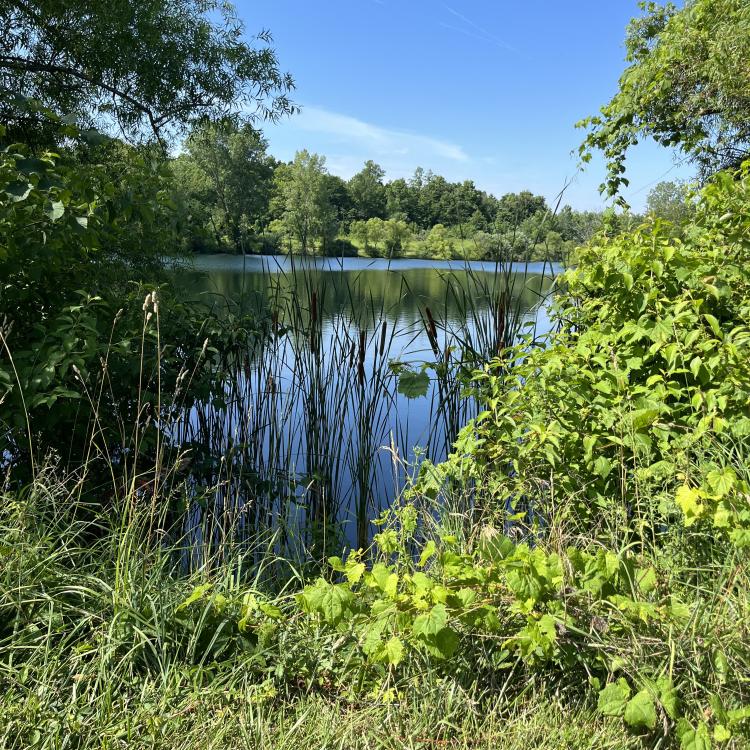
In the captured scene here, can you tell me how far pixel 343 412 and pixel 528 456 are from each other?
44.0 inches

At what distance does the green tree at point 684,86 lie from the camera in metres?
6.51

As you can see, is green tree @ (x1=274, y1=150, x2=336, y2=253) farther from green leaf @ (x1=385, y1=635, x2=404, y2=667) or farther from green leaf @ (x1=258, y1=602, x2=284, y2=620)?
green leaf @ (x1=385, y1=635, x2=404, y2=667)


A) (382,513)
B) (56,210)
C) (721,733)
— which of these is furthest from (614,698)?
(56,210)

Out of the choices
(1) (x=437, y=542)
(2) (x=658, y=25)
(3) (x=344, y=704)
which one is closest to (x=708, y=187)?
(1) (x=437, y=542)

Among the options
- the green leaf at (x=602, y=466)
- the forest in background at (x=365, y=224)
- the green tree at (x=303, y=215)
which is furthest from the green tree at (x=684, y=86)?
the green leaf at (x=602, y=466)

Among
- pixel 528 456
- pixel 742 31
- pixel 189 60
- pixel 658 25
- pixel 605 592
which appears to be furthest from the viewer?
pixel 658 25

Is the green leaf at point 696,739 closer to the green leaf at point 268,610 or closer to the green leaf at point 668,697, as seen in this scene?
the green leaf at point 668,697

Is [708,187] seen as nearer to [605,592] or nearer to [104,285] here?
[605,592]

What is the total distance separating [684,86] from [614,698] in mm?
8676

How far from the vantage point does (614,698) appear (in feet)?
3.86

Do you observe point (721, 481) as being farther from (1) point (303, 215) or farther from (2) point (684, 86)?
(2) point (684, 86)

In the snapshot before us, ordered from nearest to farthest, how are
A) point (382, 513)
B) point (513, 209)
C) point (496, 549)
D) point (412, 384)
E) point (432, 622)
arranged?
point (432, 622) → point (496, 549) → point (382, 513) → point (412, 384) → point (513, 209)

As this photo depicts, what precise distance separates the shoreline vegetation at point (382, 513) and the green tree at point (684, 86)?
12.6ft

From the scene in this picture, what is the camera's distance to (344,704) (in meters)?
1.37
